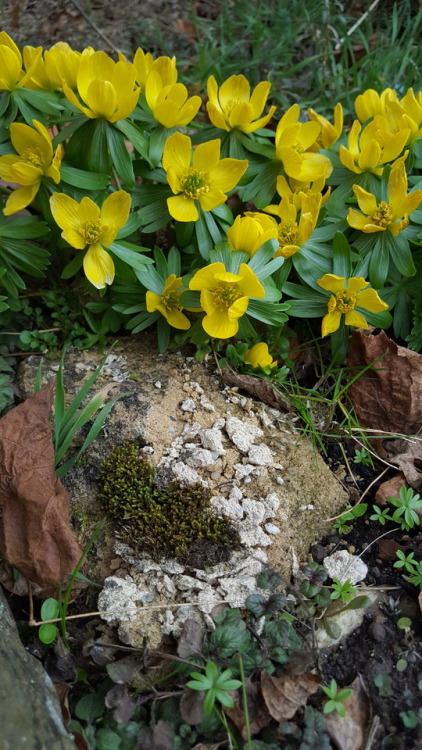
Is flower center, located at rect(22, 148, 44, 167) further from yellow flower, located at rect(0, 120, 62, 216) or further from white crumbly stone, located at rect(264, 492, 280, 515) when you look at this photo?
white crumbly stone, located at rect(264, 492, 280, 515)

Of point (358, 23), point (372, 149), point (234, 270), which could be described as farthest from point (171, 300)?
point (358, 23)

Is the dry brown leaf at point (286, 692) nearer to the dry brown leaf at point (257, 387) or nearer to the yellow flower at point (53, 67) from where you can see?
the dry brown leaf at point (257, 387)

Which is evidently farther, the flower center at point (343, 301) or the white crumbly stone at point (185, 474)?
the flower center at point (343, 301)

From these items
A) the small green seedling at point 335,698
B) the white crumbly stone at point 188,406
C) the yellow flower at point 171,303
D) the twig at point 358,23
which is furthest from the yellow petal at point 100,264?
the twig at point 358,23

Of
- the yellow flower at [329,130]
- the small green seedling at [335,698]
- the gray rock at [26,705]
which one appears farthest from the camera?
the yellow flower at [329,130]

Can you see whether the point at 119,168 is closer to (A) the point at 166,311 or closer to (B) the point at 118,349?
(A) the point at 166,311

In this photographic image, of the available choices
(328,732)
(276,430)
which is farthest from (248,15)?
(328,732)
